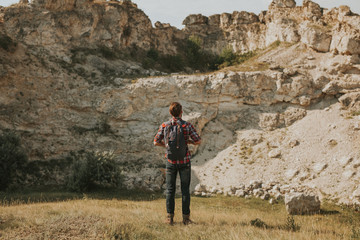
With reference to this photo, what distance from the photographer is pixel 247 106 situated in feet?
67.7

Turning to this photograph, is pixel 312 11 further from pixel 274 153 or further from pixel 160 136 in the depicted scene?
pixel 160 136

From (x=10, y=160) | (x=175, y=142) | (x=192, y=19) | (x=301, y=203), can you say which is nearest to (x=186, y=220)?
(x=175, y=142)

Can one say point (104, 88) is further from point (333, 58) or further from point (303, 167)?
point (333, 58)

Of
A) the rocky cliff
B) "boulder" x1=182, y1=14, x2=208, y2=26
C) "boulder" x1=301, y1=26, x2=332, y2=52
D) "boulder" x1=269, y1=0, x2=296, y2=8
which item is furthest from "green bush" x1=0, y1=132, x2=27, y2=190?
"boulder" x1=269, y1=0, x2=296, y2=8

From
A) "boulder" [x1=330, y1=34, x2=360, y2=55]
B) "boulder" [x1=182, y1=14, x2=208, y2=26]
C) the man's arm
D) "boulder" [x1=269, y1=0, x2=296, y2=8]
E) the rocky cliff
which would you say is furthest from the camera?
"boulder" [x1=182, y1=14, x2=208, y2=26]

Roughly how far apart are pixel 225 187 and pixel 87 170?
7.78 m

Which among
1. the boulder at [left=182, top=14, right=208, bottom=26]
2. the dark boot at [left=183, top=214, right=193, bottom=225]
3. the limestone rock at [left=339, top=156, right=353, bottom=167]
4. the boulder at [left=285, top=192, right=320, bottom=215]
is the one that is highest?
the boulder at [left=182, top=14, right=208, bottom=26]

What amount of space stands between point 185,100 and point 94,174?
30.7 feet

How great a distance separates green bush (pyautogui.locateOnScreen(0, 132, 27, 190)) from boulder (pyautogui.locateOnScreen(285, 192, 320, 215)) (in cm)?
1291

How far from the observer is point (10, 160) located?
43.4ft

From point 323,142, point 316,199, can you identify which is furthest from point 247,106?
point 316,199

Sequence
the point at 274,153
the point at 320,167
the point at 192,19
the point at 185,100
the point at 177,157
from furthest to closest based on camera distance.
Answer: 1. the point at 192,19
2. the point at 185,100
3. the point at 274,153
4. the point at 320,167
5. the point at 177,157

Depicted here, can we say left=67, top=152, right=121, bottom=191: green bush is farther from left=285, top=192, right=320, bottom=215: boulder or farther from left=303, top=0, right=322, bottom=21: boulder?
left=303, top=0, right=322, bottom=21: boulder

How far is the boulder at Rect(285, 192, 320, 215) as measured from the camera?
10406 mm
